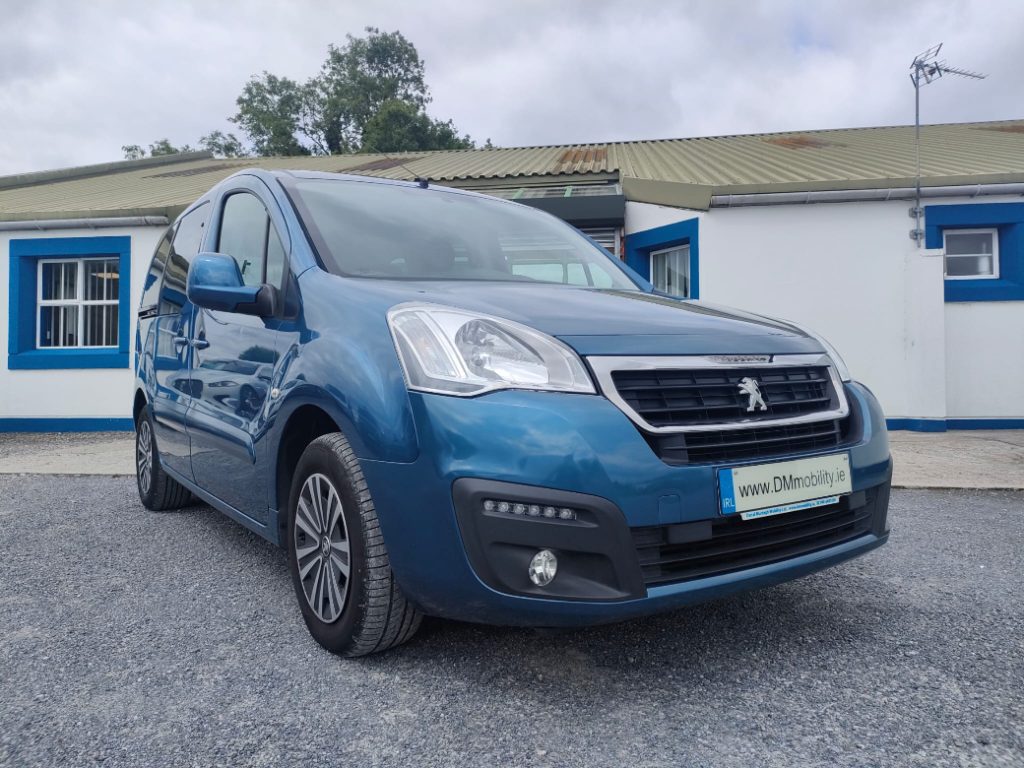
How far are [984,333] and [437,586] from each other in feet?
27.8

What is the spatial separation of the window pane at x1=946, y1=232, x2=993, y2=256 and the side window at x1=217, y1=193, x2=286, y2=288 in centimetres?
820

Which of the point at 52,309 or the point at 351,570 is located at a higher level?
the point at 52,309

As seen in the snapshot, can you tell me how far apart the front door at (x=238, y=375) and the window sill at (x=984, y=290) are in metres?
7.98

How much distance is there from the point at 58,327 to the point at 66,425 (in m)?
1.44

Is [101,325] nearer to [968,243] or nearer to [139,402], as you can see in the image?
[139,402]

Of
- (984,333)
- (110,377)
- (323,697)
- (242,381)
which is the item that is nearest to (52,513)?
(242,381)

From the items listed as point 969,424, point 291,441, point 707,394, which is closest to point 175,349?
point 291,441

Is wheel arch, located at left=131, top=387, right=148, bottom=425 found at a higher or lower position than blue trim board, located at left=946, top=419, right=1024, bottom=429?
higher

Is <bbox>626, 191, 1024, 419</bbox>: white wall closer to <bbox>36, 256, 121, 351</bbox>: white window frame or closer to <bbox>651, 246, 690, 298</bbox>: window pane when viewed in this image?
<bbox>651, 246, 690, 298</bbox>: window pane

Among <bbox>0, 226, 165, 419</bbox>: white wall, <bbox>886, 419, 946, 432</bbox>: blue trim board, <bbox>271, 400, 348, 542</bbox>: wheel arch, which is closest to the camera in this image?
<bbox>271, 400, 348, 542</bbox>: wheel arch

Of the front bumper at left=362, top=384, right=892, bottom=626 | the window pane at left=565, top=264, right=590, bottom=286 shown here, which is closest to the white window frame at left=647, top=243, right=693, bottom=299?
the window pane at left=565, top=264, right=590, bottom=286

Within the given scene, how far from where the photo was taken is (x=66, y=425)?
376 inches

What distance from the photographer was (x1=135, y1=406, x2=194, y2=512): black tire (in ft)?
13.8

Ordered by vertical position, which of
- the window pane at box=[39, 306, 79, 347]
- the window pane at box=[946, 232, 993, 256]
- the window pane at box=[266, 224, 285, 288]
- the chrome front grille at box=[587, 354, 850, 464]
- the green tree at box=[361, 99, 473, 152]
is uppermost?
the green tree at box=[361, 99, 473, 152]
